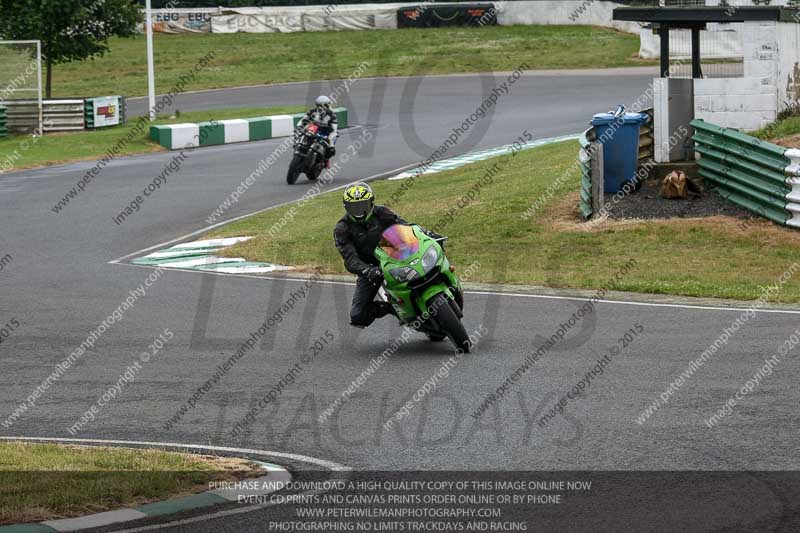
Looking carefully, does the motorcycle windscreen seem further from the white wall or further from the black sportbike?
the black sportbike

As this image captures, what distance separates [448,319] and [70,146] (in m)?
23.3

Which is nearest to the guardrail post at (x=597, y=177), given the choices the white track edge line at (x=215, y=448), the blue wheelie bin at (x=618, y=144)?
the blue wheelie bin at (x=618, y=144)

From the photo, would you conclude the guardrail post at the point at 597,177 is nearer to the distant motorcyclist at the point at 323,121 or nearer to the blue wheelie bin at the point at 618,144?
the blue wheelie bin at the point at 618,144

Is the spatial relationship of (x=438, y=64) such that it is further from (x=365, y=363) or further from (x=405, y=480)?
(x=405, y=480)

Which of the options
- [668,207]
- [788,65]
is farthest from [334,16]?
[668,207]

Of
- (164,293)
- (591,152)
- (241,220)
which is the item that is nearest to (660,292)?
(591,152)

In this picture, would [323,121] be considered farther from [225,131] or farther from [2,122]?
[2,122]

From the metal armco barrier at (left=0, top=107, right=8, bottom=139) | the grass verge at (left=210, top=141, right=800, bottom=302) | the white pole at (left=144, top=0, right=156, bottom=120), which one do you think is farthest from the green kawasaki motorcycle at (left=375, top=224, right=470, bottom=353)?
the white pole at (left=144, top=0, right=156, bottom=120)

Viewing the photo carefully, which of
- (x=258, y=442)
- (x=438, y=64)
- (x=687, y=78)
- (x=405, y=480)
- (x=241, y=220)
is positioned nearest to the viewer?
(x=405, y=480)

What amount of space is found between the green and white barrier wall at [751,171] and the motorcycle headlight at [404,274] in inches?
336

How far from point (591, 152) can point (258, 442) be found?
1212 centimetres

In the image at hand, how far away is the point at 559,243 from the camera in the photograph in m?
19.4

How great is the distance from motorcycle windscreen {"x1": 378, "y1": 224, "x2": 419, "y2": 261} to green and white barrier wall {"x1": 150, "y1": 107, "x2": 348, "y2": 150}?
2215 centimetres

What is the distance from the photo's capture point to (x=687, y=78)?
71.3 feet
